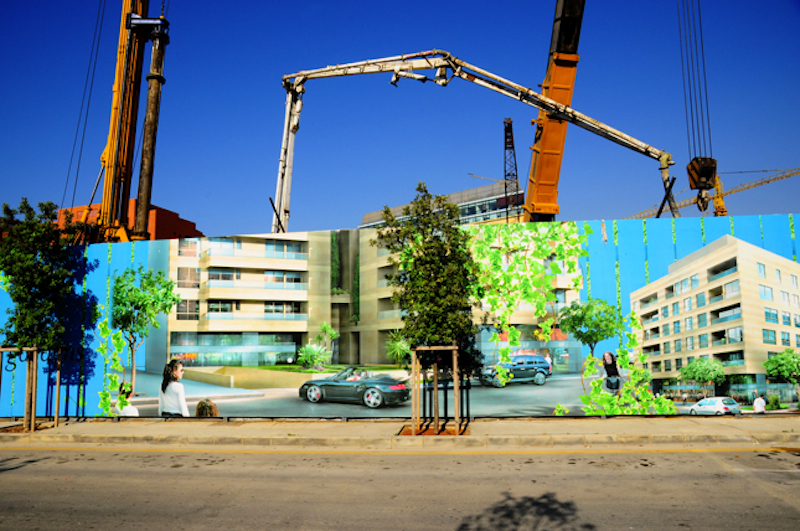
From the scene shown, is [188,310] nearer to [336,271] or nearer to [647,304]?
[336,271]

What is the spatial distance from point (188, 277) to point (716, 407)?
1324 centimetres

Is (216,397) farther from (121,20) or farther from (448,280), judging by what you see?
(121,20)

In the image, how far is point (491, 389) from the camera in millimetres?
13695

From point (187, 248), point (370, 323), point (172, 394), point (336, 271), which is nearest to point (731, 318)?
point (370, 323)

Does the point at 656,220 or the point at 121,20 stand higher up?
the point at 121,20

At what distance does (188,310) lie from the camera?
15.1 meters

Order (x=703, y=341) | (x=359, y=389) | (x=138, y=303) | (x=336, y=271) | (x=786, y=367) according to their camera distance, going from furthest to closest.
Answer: (x=138, y=303) < (x=336, y=271) < (x=359, y=389) < (x=703, y=341) < (x=786, y=367)

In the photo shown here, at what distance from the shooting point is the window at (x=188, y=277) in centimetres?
1517

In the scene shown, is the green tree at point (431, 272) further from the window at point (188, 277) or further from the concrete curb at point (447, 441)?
the window at point (188, 277)

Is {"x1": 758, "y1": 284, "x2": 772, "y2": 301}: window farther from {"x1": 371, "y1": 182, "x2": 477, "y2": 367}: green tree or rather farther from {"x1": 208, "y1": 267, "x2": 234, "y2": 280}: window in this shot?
{"x1": 208, "y1": 267, "x2": 234, "y2": 280}: window

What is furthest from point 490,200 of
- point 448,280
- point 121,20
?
point 448,280

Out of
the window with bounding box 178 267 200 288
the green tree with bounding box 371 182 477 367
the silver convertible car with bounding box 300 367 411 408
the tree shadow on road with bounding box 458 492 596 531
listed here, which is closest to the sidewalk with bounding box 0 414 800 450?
the silver convertible car with bounding box 300 367 411 408

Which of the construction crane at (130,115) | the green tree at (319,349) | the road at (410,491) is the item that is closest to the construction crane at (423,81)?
the construction crane at (130,115)

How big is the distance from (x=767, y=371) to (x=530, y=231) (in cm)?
615
